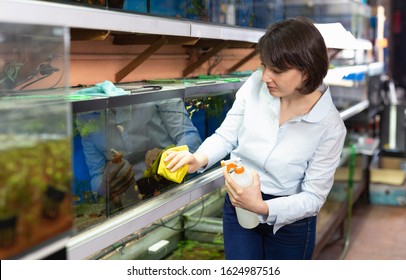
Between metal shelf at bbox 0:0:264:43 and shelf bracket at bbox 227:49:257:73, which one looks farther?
shelf bracket at bbox 227:49:257:73

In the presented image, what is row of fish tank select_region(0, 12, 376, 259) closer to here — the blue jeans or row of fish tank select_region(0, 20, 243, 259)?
row of fish tank select_region(0, 20, 243, 259)

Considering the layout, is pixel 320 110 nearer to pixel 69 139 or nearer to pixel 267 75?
pixel 267 75

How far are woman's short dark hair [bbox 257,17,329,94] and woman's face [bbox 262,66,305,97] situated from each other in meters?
0.02

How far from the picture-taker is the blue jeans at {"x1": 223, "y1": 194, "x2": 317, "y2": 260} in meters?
2.02

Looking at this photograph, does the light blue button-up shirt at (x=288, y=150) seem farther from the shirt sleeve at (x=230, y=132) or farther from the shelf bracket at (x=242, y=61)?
the shelf bracket at (x=242, y=61)

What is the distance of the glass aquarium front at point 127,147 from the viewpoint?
161 centimetres

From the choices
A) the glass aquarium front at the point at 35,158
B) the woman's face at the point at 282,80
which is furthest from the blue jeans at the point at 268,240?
the glass aquarium front at the point at 35,158

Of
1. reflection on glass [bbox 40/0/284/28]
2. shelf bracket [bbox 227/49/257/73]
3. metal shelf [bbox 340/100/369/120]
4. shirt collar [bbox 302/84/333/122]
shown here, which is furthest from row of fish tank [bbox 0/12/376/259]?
metal shelf [bbox 340/100/369/120]

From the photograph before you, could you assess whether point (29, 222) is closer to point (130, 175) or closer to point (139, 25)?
point (130, 175)

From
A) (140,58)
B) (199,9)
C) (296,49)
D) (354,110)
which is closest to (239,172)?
(296,49)

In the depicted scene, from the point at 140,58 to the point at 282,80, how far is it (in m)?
0.86

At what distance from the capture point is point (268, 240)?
6.73ft

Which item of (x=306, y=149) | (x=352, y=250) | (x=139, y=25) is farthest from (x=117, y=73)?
(x=352, y=250)
